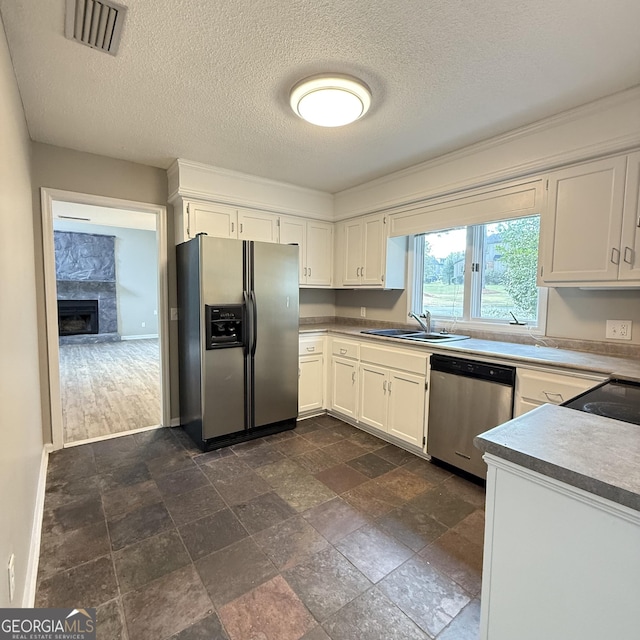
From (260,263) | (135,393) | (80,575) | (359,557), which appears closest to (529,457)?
(359,557)

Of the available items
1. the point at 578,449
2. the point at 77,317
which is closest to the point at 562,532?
the point at 578,449

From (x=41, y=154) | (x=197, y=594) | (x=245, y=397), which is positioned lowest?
(x=197, y=594)

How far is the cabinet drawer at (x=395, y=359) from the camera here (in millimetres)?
2744

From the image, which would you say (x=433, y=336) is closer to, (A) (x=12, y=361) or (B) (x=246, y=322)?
(B) (x=246, y=322)

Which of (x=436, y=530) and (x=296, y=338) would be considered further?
(x=296, y=338)

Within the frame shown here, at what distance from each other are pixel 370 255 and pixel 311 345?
1116 mm

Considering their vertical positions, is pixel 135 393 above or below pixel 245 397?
below

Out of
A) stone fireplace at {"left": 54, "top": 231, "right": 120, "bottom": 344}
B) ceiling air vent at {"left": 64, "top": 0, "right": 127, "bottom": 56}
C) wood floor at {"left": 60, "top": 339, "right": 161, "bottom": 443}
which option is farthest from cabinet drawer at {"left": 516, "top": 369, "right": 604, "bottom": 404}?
stone fireplace at {"left": 54, "top": 231, "right": 120, "bottom": 344}

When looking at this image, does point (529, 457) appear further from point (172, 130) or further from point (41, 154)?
point (41, 154)

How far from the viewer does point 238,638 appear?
134cm

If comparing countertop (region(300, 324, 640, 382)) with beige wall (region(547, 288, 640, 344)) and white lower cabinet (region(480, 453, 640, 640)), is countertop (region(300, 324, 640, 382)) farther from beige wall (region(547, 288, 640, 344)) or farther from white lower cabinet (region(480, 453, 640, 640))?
white lower cabinet (region(480, 453, 640, 640))

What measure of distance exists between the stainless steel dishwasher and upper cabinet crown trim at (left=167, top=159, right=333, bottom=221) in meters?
2.18

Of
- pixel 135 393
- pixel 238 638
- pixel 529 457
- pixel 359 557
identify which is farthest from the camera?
pixel 135 393

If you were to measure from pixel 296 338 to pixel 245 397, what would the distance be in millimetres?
719
